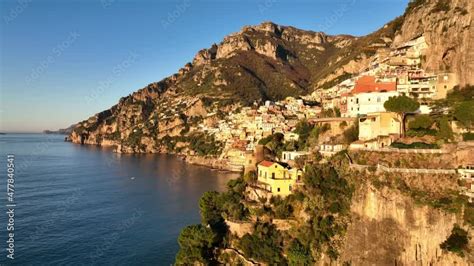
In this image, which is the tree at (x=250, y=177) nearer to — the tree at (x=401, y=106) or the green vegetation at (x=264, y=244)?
the green vegetation at (x=264, y=244)

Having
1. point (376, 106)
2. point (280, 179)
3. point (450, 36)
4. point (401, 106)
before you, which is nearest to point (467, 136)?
point (401, 106)

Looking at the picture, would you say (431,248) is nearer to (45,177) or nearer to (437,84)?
(437,84)

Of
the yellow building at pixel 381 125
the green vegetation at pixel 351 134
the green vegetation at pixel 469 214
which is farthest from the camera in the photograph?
the green vegetation at pixel 351 134

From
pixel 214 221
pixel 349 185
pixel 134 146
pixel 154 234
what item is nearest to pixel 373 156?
pixel 349 185

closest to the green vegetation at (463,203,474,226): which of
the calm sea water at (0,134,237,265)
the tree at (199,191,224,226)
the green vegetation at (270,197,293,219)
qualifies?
the green vegetation at (270,197,293,219)

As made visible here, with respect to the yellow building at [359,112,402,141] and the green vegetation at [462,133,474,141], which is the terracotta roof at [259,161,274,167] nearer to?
the yellow building at [359,112,402,141]

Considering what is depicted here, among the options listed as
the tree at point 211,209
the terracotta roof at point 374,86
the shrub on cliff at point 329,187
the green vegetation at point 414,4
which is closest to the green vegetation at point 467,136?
the shrub on cliff at point 329,187
